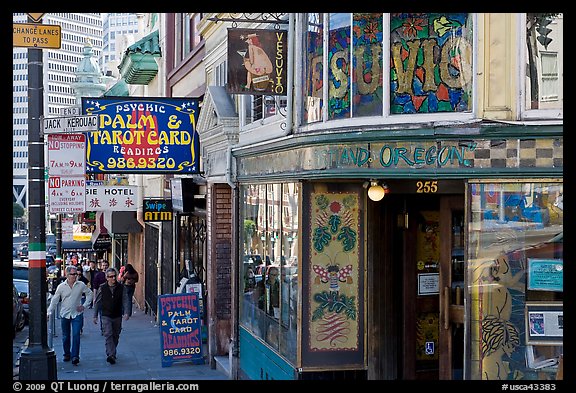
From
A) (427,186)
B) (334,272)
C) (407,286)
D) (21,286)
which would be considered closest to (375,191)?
(427,186)

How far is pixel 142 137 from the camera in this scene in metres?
16.0

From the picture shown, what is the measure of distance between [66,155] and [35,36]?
1.76m

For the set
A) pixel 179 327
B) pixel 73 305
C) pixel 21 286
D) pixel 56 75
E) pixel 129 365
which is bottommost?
pixel 129 365

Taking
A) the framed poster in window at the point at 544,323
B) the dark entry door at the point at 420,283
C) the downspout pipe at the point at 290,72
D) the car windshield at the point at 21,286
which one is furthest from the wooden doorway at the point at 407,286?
the car windshield at the point at 21,286

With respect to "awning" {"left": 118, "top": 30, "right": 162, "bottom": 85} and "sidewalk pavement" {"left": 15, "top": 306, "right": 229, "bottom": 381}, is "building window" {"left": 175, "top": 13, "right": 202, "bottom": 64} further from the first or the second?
"sidewalk pavement" {"left": 15, "top": 306, "right": 229, "bottom": 381}

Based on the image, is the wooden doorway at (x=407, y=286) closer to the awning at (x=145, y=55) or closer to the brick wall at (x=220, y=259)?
the brick wall at (x=220, y=259)

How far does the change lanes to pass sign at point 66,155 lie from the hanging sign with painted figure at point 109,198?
8.76 m

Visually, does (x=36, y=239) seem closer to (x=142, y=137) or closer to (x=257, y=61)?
(x=257, y=61)

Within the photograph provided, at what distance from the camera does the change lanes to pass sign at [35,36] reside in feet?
35.7

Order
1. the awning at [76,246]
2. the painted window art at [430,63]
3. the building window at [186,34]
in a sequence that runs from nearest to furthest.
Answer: the painted window art at [430,63]
the building window at [186,34]
the awning at [76,246]

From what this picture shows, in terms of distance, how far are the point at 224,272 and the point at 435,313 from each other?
562 cm
